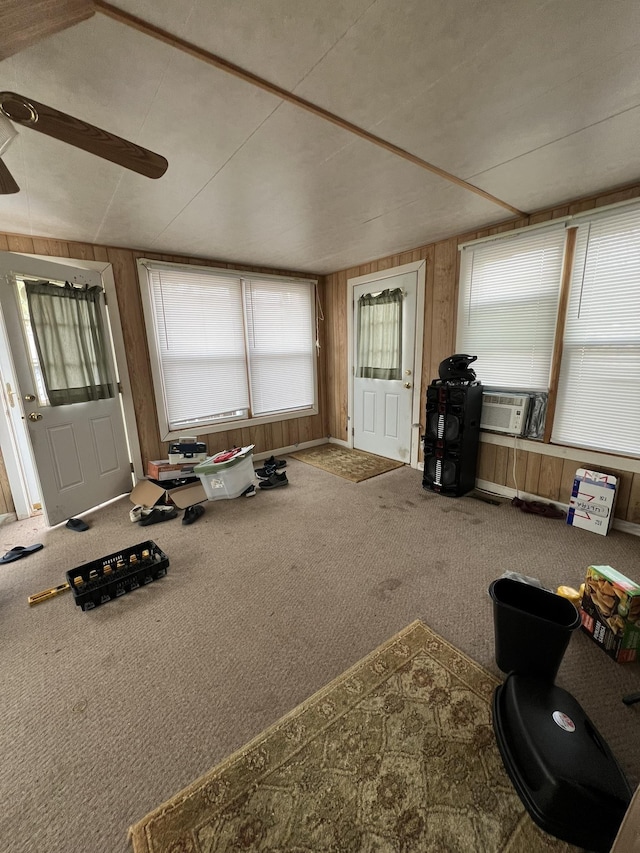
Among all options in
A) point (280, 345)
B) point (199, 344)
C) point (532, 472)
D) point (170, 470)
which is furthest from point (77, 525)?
point (532, 472)

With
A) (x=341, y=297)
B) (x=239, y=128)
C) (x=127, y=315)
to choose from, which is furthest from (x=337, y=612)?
(x=341, y=297)

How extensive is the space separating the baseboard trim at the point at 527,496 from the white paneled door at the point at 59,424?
142 inches

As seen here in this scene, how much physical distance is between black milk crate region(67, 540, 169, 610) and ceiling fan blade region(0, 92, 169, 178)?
6.85 feet

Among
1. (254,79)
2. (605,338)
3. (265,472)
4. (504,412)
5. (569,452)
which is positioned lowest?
(265,472)

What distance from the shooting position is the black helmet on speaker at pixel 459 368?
3121 millimetres

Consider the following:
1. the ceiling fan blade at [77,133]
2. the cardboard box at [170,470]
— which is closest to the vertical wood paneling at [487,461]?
the cardboard box at [170,470]

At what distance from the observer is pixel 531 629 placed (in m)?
1.33

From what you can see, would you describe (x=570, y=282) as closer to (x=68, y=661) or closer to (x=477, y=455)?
(x=477, y=455)

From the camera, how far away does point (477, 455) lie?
3.40 metres

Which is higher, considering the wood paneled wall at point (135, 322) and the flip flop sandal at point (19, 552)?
the wood paneled wall at point (135, 322)

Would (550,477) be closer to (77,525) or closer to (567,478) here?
(567,478)

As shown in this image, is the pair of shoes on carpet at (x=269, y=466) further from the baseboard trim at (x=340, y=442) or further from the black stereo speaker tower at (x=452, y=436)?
the black stereo speaker tower at (x=452, y=436)

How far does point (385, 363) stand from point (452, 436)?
4.44 feet

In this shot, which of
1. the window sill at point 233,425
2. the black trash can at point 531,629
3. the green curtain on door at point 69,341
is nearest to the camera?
the black trash can at point 531,629
